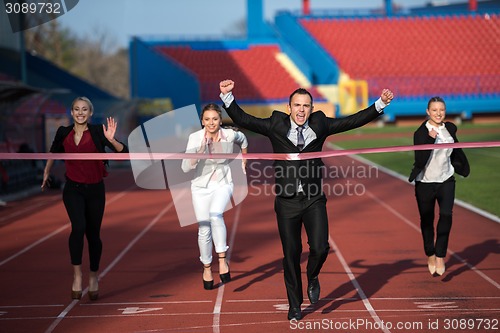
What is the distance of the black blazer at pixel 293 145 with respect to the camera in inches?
280

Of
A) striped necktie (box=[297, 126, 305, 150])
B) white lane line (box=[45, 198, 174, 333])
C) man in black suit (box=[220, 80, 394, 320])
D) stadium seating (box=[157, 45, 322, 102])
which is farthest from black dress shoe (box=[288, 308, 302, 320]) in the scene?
stadium seating (box=[157, 45, 322, 102])

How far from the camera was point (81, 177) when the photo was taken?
8.11 m

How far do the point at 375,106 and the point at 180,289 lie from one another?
3.13 meters

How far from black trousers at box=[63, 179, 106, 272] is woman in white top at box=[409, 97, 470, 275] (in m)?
3.39

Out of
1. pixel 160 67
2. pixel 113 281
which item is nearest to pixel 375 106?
pixel 113 281

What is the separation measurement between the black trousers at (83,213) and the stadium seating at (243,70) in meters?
37.7

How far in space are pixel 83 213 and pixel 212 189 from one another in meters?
1.50

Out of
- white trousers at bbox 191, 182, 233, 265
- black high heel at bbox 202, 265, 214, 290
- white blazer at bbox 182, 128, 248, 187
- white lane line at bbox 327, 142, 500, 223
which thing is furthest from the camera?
white lane line at bbox 327, 142, 500, 223

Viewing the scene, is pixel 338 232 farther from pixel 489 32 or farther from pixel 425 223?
pixel 489 32

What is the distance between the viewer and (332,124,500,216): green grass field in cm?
1732

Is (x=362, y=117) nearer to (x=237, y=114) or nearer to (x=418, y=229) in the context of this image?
(x=237, y=114)

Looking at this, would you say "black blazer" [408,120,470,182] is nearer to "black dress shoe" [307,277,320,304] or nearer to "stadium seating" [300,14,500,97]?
"black dress shoe" [307,277,320,304]

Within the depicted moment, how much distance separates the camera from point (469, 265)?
9.93 meters

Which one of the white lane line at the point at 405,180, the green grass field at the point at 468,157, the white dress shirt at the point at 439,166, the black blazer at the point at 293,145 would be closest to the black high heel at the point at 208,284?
the black blazer at the point at 293,145
